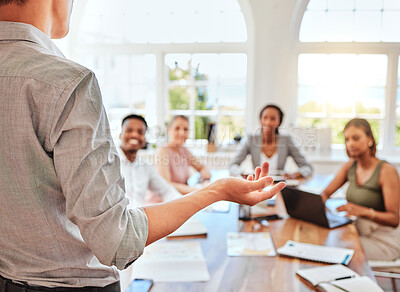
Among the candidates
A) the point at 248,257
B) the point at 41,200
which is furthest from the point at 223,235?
the point at 41,200

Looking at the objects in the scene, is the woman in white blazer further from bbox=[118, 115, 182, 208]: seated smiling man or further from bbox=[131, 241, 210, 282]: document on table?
bbox=[131, 241, 210, 282]: document on table

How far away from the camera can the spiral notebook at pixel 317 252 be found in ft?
5.69

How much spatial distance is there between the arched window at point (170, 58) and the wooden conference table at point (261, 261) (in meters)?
2.92

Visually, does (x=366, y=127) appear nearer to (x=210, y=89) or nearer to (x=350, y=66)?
(x=350, y=66)

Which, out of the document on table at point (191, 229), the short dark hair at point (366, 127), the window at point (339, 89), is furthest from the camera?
the window at point (339, 89)

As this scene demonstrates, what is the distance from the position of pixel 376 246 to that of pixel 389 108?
286 cm

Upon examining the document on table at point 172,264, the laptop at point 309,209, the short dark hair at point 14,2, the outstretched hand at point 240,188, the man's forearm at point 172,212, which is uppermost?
the short dark hair at point 14,2

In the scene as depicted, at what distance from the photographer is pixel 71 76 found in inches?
26.9

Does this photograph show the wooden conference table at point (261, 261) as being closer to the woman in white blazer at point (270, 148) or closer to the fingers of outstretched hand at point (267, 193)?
the fingers of outstretched hand at point (267, 193)

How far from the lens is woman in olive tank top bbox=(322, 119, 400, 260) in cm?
253

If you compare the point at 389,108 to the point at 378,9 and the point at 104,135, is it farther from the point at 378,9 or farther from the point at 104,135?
the point at 104,135

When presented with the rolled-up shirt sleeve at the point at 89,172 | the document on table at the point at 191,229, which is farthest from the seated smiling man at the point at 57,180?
the document on table at the point at 191,229

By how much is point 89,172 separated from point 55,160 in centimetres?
7

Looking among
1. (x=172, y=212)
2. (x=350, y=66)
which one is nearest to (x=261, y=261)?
(x=172, y=212)
